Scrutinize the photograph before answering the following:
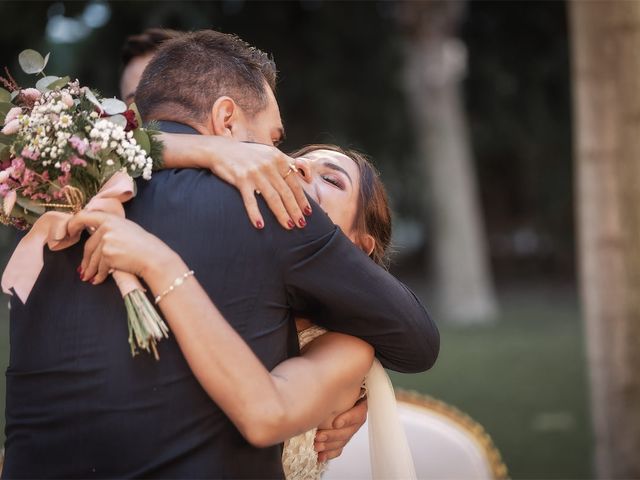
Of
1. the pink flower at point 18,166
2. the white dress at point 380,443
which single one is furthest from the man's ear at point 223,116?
the white dress at point 380,443

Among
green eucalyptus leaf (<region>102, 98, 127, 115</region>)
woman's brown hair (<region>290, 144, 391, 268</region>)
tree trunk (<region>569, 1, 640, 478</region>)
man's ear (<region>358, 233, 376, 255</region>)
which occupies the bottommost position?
tree trunk (<region>569, 1, 640, 478</region>)

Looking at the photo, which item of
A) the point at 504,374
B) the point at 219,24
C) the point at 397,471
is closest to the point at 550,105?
the point at 219,24

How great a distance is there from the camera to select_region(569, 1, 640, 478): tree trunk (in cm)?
532

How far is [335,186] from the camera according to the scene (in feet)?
9.56

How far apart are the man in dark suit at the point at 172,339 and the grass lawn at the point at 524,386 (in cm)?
485

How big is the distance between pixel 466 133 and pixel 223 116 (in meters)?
16.7

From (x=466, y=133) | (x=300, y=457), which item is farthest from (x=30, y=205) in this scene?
(x=466, y=133)

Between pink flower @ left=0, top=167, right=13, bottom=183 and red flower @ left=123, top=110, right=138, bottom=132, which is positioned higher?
red flower @ left=123, top=110, right=138, bottom=132

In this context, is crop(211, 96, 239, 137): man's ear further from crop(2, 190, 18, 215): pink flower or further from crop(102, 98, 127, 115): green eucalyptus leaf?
crop(2, 190, 18, 215): pink flower

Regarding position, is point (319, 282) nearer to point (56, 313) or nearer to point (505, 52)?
point (56, 313)

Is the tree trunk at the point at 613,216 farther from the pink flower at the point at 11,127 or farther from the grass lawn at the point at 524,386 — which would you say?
the pink flower at the point at 11,127

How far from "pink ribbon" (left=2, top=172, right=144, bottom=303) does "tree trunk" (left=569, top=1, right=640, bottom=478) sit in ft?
12.8

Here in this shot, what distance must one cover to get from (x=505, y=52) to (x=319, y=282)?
1741 centimetres

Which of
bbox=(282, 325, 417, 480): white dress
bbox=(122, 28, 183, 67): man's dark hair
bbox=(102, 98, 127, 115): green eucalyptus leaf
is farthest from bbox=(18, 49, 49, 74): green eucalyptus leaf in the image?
bbox=(122, 28, 183, 67): man's dark hair
